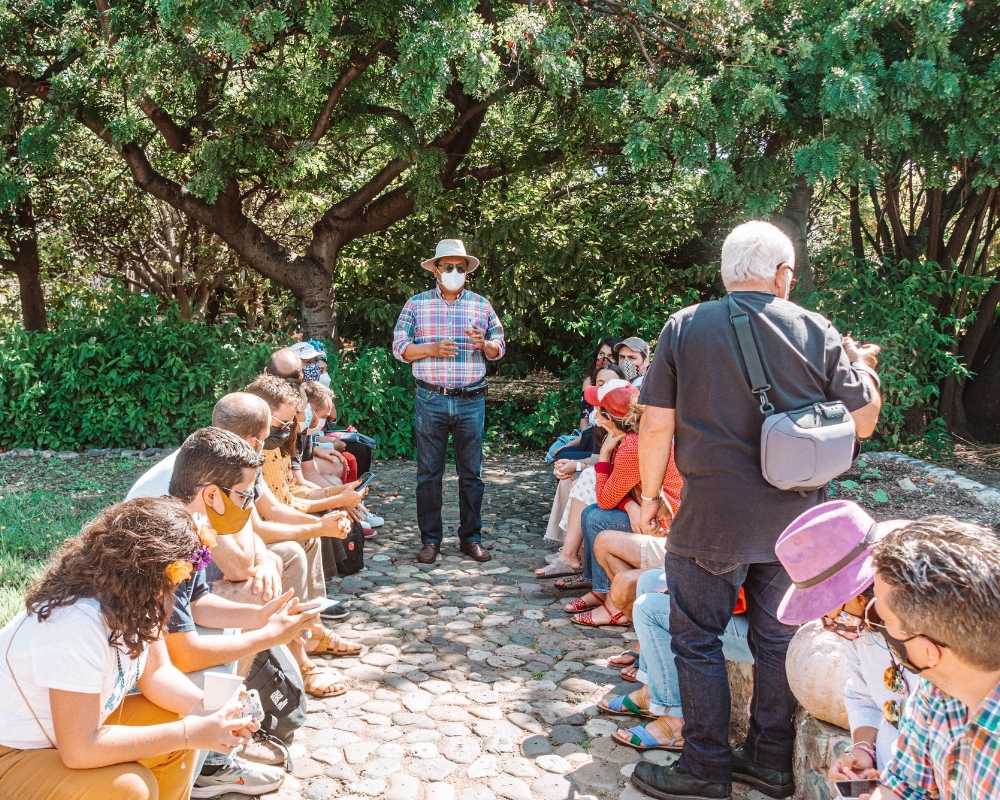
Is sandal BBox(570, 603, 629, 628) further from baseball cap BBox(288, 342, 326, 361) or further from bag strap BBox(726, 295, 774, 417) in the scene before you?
baseball cap BBox(288, 342, 326, 361)

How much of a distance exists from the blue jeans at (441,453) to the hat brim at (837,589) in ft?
12.4

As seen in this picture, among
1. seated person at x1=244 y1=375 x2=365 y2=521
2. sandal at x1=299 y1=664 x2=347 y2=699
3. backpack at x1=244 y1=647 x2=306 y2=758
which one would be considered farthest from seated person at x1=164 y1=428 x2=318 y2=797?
seated person at x1=244 y1=375 x2=365 y2=521

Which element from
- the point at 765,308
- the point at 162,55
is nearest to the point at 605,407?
the point at 765,308

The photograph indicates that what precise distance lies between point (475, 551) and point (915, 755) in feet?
13.9

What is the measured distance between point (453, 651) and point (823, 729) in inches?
81.2

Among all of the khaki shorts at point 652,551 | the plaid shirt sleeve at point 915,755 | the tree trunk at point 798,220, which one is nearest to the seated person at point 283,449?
the khaki shorts at point 652,551

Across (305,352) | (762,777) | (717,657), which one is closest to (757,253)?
(717,657)

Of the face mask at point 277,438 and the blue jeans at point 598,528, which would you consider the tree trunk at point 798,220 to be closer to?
the blue jeans at point 598,528

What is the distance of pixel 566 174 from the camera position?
10.8m

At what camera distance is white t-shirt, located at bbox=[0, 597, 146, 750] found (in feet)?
7.78

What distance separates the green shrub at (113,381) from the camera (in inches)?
395

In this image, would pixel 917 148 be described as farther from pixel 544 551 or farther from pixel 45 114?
pixel 45 114

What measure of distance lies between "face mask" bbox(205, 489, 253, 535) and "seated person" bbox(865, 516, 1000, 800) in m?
2.33

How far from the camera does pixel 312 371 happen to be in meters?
6.87
